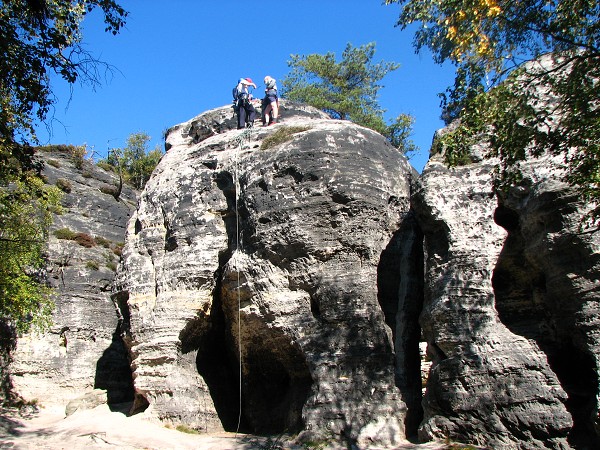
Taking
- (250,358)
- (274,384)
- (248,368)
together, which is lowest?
(274,384)

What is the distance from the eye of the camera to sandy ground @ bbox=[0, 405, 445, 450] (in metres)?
12.1

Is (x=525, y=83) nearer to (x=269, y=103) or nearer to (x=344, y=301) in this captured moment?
(x=344, y=301)

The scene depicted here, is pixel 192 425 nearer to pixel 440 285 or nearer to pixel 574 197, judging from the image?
pixel 440 285

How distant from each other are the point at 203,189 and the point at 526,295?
8.42 metres

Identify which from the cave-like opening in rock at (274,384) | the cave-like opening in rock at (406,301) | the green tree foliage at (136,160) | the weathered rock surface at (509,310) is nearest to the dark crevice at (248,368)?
the cave-like opening in rock at (274,384)

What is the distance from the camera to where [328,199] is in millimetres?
13734

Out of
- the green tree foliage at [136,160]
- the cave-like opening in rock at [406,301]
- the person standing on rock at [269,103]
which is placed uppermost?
the green tree foliage at [136,160]

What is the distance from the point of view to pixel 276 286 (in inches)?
537

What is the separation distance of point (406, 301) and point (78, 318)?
10.6 metres

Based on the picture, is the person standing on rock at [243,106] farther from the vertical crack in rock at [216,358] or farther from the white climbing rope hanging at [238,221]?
the vertical crack in rock at [216,358]

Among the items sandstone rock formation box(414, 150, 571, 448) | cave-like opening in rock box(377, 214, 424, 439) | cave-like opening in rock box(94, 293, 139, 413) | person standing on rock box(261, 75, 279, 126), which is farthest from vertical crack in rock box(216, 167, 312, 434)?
cave-like opening in rock box(94, 293, 139, 413)

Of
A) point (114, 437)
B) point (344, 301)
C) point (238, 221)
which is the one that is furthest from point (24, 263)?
point (344, 301)

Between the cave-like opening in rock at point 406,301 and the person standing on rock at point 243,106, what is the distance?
604 cm

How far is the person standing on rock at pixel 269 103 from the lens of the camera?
685 inches
